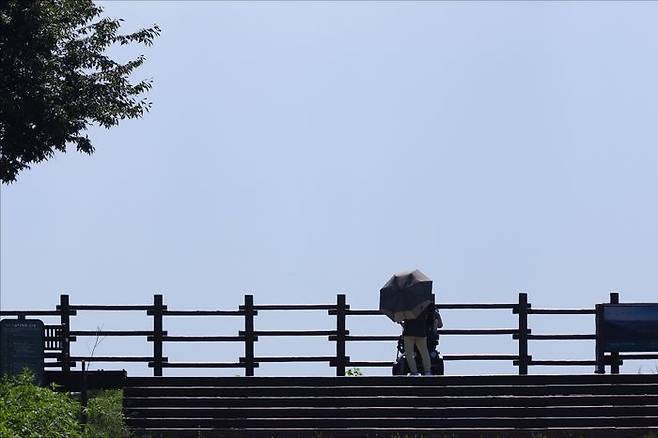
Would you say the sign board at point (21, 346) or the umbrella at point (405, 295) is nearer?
the sign board at point (21, 346)

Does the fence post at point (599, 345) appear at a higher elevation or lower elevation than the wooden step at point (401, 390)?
higher

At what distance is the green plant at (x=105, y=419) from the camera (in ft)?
76.7

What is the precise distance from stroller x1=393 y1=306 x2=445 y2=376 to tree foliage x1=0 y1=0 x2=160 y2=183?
833 centimetres

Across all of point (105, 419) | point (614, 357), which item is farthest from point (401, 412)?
point (614, 357)

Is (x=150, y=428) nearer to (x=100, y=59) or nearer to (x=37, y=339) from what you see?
(x=37, y=339)

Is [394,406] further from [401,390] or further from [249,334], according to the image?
[249,334]

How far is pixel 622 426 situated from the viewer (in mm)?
24422

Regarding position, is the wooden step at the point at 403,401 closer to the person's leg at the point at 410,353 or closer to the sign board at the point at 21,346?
the person's leg at the point at 410,353

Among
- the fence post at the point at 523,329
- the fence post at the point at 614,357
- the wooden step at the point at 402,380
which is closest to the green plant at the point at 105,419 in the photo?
the wooden step at the point at 402,380

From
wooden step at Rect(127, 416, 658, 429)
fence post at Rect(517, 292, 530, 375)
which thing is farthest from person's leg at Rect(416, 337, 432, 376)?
fence post at Rect(517, 292, 530, 375)

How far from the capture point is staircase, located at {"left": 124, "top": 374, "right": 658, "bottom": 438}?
79.7ft

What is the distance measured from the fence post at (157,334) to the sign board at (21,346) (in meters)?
2.69

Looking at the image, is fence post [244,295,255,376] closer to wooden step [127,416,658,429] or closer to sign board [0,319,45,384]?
wooden step [127,416,658,429]

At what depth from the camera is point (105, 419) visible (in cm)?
2394
